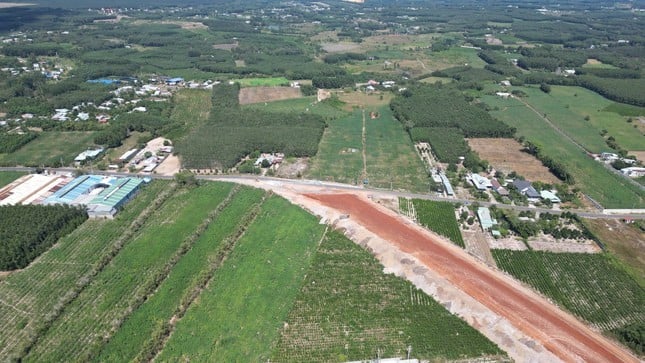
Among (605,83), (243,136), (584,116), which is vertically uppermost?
(605,83)

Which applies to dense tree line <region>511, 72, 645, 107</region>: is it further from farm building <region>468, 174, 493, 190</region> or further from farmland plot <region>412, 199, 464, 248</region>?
farmland plot <region>412, 199, 464, 248</region>

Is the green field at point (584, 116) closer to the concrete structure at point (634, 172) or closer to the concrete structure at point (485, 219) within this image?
the concrete structure at point (634, 172)

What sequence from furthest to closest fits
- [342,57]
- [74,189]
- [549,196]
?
[342,57]
[549,196]
[74,189]

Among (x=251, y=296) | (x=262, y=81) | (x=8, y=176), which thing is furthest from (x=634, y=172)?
(x=8, y=176)

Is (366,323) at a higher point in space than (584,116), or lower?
lower

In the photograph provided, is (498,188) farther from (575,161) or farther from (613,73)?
(613,73)

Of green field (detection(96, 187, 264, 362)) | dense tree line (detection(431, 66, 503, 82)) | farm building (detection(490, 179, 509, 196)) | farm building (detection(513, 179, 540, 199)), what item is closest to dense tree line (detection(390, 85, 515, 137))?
dense tree line (detection(431, 66, 503, 82))

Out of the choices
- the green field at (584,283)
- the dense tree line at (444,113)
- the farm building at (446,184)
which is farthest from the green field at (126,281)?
the dense tree line at (444,113)
